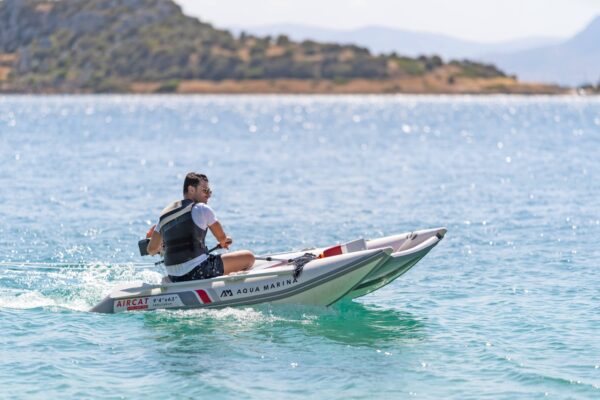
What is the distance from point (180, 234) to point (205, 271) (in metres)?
0.76

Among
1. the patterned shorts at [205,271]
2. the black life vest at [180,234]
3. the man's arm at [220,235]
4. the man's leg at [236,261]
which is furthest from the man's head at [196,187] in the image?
the man's leg at [236,261]

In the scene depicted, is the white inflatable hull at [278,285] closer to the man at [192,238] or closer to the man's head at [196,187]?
the man at [192,238]

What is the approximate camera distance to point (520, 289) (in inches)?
660

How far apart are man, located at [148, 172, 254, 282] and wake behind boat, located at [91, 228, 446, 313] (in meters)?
0.19

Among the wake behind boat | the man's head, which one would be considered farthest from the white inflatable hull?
the man's head

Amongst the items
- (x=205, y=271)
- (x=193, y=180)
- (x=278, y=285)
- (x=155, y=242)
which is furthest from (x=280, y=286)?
(x=193, y=180)

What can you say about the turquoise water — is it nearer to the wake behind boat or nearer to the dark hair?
the wake behind boat

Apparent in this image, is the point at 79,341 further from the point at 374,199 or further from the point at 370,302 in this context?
the point at 374,199

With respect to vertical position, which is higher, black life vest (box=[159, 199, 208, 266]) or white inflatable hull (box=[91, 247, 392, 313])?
black life vest (box=[159, 199, 208, 266])

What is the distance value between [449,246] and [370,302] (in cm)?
605

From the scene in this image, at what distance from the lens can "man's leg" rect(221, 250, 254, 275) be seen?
578 inches

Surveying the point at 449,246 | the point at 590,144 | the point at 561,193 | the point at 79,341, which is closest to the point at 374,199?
the point at 561,193

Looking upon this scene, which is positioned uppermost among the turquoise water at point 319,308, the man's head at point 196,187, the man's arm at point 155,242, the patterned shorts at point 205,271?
the man's head at point 196,187

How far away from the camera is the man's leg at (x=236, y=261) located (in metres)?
14.7
